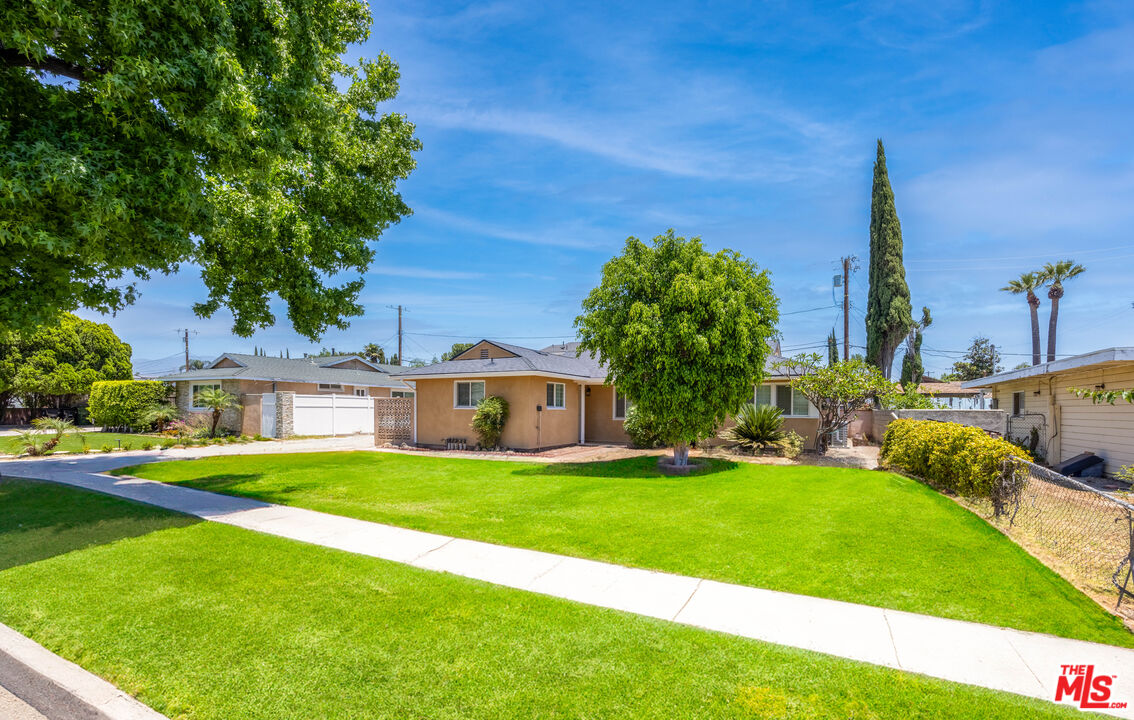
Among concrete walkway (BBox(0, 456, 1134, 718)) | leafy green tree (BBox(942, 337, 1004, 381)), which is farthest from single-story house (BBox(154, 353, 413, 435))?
leafy green tree (BBox(942, 337, 1004, 381))

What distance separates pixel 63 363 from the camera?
2956cm

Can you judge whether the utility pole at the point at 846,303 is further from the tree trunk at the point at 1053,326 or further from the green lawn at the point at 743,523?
the green lawn at the point at 743,523

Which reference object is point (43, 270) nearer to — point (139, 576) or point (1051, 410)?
point (139, 576)

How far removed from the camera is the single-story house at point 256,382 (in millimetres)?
23938

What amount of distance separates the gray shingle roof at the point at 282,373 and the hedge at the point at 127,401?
44.2 inches

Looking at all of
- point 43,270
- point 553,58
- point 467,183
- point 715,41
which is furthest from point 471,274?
point 43,270

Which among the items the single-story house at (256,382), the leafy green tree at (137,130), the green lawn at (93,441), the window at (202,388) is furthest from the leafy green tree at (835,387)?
the window at (202,388)

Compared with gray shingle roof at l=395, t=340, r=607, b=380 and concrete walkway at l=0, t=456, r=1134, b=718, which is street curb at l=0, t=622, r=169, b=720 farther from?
gray shingle roof at l=395, t=340, r=607, b=380

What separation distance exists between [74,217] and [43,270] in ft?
6.38

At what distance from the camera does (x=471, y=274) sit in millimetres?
28781

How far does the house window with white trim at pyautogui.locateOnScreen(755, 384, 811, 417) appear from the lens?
Result: 1788 centimetres

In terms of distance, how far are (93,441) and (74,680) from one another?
22.9 meters

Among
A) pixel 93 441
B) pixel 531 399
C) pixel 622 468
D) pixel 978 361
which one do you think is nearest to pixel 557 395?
pixel 531 399

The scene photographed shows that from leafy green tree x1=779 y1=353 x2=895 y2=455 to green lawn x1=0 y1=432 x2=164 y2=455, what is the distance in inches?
883
